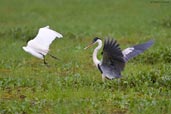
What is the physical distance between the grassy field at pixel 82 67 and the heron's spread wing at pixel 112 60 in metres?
0.19

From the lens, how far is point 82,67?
1203cm

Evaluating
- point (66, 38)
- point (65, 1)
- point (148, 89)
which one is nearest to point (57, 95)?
point (148, 89)

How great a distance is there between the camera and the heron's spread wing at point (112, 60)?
9.04 m

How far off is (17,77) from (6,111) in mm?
2826

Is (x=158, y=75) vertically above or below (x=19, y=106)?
above

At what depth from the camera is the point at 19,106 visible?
25.7 ft

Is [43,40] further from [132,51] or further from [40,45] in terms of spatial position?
[132,51]

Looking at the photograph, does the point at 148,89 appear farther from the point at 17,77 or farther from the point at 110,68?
the point at 17,77

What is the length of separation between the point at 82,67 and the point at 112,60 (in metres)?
2.70

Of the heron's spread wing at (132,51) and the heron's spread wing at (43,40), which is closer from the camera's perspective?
the heron's spread wing at (132,51)

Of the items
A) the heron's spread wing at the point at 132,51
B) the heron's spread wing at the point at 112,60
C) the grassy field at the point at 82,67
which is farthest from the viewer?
the heron's spread wing at the point at 132,51

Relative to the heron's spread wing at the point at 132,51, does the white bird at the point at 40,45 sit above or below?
below

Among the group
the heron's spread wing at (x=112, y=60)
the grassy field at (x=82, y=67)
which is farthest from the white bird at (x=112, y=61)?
the grassy field at (x=82, y=67)

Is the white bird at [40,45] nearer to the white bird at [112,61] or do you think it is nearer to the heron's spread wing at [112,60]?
the white bird at [112,61]
